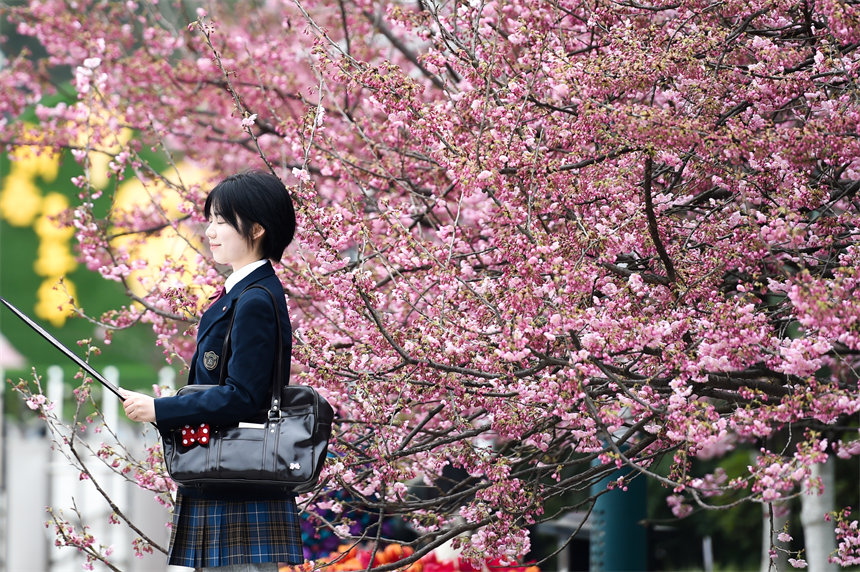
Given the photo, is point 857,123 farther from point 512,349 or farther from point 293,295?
point 293,295

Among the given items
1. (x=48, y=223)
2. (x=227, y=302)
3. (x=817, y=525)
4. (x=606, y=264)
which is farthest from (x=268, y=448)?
(x=48, y=223)

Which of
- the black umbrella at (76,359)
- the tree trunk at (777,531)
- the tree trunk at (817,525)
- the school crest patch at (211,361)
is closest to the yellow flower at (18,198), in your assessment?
the tree trunk at (777,531)

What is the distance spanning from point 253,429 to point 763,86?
2182mm

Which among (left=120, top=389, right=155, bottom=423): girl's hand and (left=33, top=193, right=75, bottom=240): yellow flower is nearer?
(left=120, top=389, right=155, bottom=423): girl's hand

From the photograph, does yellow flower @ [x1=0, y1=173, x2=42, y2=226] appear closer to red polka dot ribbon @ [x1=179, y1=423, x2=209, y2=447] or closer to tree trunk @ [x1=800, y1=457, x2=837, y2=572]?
tree trunk @ [x1=800, y1=457, x2=837, y2=572]

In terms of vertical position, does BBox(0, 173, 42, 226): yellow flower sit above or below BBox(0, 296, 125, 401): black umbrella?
above

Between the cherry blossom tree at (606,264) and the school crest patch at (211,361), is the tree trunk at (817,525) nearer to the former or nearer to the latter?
the cherry blossom tree at (606,264)

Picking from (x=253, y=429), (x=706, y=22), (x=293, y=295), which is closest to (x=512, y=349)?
(x=253, y=429)

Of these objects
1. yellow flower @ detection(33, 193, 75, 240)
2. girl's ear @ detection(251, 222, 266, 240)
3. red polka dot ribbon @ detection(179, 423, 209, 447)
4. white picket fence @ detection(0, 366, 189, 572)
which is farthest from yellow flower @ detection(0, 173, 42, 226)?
red polka dot ribbon @ detection(179, 423, 209, 447)

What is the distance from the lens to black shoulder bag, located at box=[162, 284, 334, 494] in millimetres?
3156

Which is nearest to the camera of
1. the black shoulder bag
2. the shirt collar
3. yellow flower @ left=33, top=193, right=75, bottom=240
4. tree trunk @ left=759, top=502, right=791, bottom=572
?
the black shoulder bag

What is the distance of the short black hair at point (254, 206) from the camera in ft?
11.4

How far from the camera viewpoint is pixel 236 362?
319 centimetres

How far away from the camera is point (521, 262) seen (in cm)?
383
